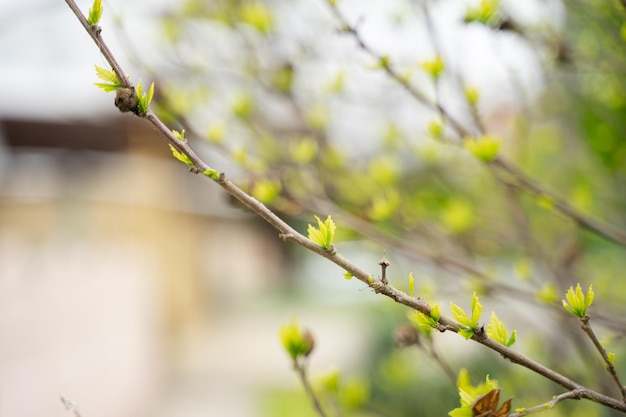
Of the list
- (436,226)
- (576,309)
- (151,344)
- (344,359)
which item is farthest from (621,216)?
(344,359)

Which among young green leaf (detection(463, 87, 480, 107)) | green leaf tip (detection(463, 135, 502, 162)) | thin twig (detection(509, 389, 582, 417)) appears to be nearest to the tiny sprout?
thin twig (detection(509, 389, 582, 417))

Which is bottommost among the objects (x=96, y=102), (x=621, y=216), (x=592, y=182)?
(x=621, y=216)

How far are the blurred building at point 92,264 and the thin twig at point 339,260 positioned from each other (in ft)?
9.25

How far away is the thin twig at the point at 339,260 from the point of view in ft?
2.45

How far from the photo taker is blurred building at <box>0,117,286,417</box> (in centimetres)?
394

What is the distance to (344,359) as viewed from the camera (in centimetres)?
802

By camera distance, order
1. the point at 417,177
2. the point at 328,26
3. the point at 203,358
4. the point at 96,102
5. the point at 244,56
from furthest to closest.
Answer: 1. the point at 203,358
2. the point at 96,102
3. the point at 417,177
4. the point at 244,56
5. the point at 328,26

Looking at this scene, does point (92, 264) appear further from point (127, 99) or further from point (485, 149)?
point (127, 99)

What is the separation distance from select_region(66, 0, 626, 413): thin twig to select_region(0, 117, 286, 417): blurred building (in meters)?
2.82

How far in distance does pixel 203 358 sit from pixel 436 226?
8.03 meters

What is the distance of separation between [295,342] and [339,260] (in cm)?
39

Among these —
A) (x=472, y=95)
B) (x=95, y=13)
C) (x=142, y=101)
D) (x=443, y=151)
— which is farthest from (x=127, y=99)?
(x=443, y=151)

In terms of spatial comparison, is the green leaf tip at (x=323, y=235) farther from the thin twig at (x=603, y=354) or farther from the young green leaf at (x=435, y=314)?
the thin twig at (x=603, y=354)

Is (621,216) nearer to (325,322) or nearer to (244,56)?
(244,56)
